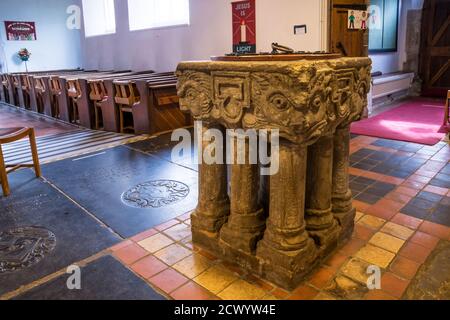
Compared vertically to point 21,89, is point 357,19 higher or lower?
higher

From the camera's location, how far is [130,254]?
224 cm

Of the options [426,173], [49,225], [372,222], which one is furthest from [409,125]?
[49,225]

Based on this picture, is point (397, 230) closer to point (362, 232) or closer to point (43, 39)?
point (362, 232)

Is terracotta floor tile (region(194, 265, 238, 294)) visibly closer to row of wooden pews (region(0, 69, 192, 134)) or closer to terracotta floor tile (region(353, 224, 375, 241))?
terracotta floor tile (region(353, 224, 375, 241))

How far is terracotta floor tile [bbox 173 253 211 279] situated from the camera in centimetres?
205

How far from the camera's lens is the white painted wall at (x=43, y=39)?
10219 mm

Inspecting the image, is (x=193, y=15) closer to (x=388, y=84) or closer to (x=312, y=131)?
(x=388, y=84)

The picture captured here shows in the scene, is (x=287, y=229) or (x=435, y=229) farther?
(x=435, y=229)

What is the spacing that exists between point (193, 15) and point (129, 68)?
8.65ft

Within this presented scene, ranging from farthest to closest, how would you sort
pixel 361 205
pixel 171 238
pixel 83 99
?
pixel 83 99, pixel 361 205, pixel 171 238

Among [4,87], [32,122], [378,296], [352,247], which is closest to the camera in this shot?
[378,296]

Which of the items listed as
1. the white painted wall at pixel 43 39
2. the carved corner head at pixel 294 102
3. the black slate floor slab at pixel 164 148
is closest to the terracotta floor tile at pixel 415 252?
the carved corner head at pixel 294 102

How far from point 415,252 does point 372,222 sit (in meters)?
0.41

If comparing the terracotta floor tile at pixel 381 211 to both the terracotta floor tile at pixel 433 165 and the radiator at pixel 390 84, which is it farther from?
Answer: the radiator at pixel 390 84
